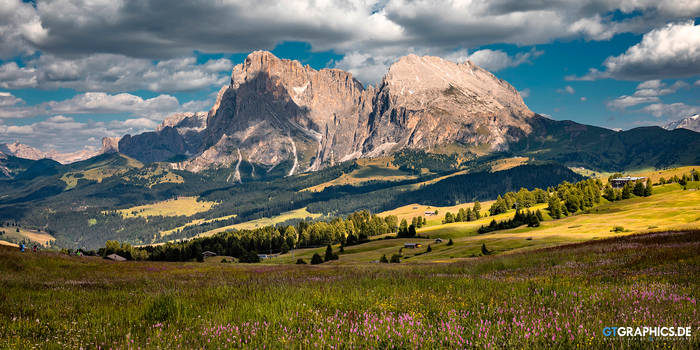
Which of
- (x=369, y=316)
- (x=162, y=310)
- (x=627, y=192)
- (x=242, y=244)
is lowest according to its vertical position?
(x=242, y=244)

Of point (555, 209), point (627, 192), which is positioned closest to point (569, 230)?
point (555, 209)

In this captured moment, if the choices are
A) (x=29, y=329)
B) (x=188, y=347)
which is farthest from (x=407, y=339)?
(x=29, y=329)

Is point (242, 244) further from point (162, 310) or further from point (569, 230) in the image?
point (162, 310)

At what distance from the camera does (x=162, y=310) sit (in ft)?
29.7

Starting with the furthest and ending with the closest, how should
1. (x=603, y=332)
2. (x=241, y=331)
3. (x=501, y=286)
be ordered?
(x=501, y=286) → (x=241, y=331) → (x=603, y=332)

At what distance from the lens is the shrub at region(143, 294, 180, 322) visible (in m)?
8.80

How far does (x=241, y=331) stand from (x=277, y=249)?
627 ft

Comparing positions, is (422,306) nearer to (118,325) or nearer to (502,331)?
(502,331)

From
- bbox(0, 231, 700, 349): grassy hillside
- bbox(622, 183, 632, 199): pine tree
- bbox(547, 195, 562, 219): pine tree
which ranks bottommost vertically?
bbox(547, 195, 562, 219): pine tree

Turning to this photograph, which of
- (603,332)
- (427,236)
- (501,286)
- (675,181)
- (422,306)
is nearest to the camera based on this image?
(603,332)

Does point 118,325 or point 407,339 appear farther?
point 118,325

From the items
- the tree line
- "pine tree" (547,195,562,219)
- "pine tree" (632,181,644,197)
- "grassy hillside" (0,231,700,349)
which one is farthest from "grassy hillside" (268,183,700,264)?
"grassy hillside" (0,231,700,349)

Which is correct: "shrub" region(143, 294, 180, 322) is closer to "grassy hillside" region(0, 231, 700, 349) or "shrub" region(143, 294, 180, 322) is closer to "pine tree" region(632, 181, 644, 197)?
"grassy hillside" region(0, 231, 700, 349)

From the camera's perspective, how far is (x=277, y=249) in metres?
193
